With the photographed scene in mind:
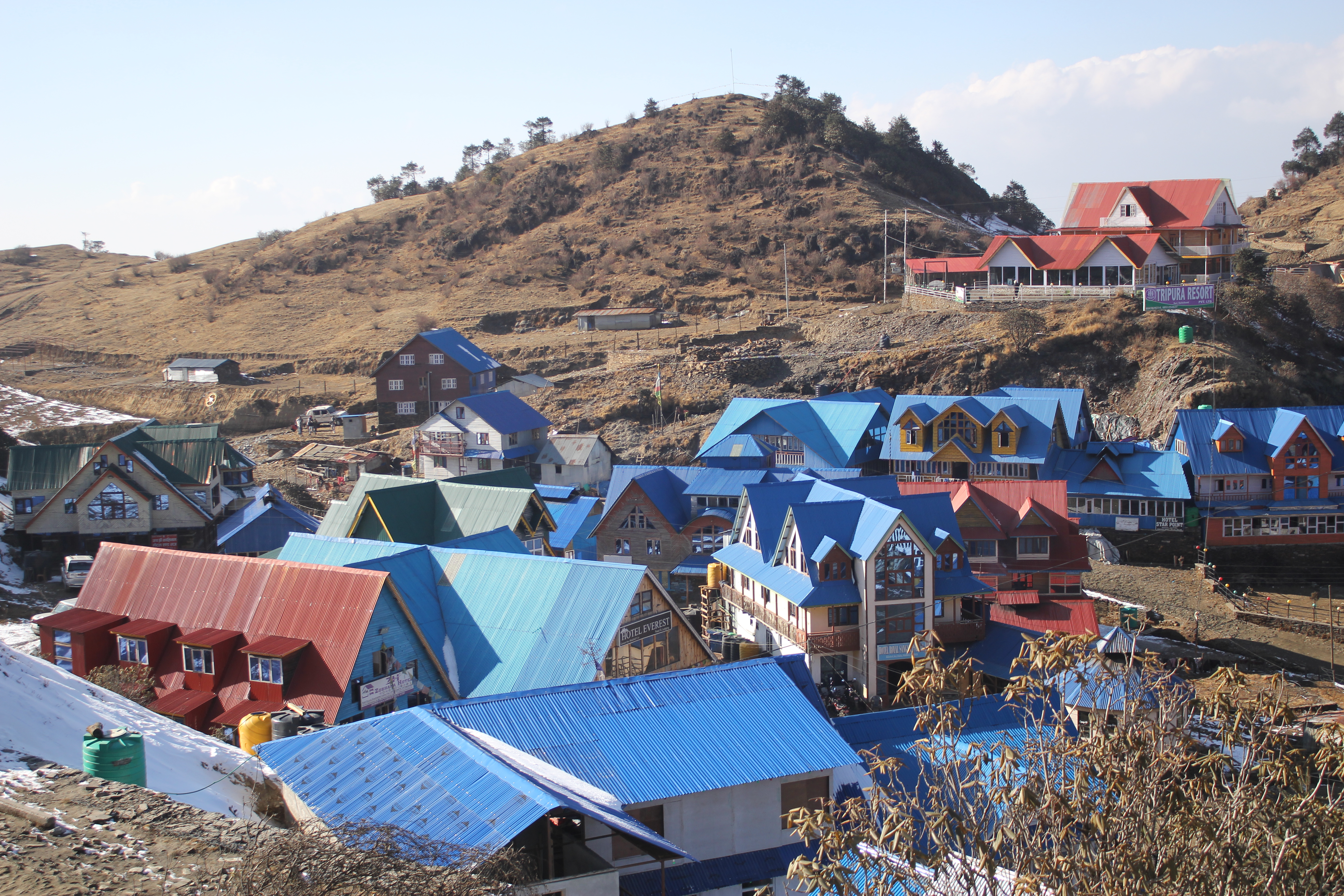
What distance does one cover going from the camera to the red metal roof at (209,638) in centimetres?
2530

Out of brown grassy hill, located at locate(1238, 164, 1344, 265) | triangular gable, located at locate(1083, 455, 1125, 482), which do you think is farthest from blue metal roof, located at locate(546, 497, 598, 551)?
brown grassy hill, located at locate(1238, 164, 1344, 265)

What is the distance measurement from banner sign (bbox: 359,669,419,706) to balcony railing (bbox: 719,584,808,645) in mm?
11903

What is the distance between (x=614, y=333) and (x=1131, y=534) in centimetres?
4338

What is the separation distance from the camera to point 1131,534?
47.5m

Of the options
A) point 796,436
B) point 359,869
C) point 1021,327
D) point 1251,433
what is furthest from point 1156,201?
point 359,869

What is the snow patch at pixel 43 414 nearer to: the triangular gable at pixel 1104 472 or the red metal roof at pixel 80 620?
the red metal roof at pixel 80 620

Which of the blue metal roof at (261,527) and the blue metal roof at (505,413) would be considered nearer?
the blue metal roof at (261,527)

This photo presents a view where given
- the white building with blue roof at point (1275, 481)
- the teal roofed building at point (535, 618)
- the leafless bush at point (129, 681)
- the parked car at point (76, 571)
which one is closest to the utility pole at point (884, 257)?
the white building with blue roof at point (1275, 481)

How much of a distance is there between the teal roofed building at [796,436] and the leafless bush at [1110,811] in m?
35.1

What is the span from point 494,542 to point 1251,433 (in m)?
34.6

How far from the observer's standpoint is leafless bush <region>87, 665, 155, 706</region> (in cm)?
2491

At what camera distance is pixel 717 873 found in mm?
16750

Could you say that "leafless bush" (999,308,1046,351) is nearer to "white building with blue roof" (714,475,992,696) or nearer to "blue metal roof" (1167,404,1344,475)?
"blue metal roof" (1167,404,1344,475)

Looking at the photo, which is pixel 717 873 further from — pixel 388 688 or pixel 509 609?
pixel 509 609
